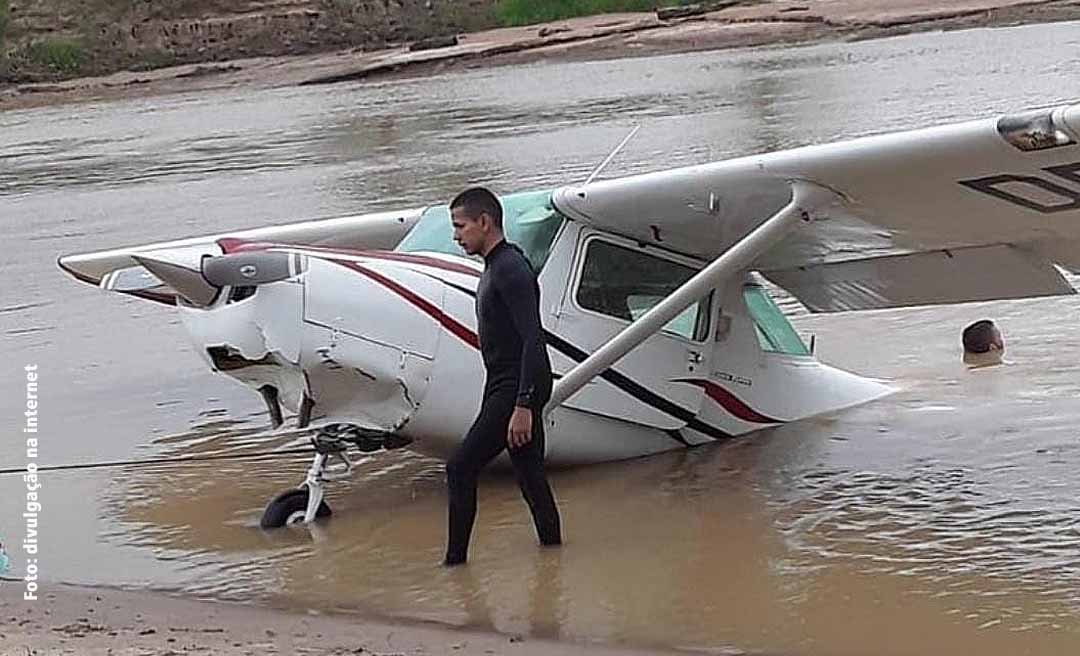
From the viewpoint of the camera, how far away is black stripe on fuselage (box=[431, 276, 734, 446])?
34.0 feet

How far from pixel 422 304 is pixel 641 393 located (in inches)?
66.9

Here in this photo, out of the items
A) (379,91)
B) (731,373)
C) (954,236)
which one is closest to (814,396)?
(731,373)

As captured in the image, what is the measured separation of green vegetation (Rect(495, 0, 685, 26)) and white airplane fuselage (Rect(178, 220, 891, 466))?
5720 cm

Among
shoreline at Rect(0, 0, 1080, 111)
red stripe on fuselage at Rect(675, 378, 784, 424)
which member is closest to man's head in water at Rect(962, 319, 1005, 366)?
red stripe on fuselage at Rect(675, 378, 784, 424)

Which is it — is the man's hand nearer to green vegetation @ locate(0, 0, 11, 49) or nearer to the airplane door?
the airplane door

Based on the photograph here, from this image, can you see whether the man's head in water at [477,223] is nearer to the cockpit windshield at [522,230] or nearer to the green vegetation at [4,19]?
the cockpit windshield at [522,230]

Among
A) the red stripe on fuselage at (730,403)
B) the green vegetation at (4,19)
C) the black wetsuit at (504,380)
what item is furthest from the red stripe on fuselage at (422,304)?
the green vegetation at (4,19)

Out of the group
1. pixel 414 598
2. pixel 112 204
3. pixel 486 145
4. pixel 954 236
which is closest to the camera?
pixel 414 598

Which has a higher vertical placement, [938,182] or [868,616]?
[938,182]

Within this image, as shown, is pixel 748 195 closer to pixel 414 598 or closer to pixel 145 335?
pixel 414 598

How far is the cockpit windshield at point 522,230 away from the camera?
411 inches

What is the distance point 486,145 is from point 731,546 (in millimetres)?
22187

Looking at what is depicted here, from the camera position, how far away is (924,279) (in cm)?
1103

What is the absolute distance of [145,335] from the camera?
16.5 metres
